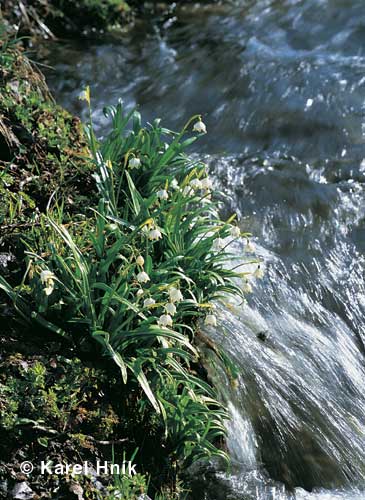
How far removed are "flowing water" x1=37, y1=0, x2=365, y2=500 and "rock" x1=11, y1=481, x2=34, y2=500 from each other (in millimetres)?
993

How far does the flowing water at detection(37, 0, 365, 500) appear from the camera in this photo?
4.12 meters

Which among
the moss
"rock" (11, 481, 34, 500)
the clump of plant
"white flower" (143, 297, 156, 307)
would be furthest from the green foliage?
the moss

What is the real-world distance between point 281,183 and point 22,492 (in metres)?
4.02

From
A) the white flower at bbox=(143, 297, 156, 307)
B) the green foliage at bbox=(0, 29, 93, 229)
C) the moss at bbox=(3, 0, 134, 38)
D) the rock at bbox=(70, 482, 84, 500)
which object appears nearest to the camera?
the rock at bbox=(70, 482, 84, 500)

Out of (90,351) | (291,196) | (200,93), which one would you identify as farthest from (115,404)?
(200,93)

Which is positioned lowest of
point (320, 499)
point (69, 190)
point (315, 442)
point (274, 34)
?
point (320, 499)

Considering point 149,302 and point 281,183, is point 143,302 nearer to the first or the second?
point 149,302

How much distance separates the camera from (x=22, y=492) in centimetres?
325

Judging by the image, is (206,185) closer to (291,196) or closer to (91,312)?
(91,312)

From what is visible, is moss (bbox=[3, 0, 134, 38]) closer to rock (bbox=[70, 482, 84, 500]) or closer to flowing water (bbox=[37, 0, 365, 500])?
flowing water (bbox=[37, 0, 365, 500])

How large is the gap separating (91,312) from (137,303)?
0.28 m

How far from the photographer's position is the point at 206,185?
444 cm

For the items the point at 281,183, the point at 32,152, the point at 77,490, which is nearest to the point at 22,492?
the point at 77,490

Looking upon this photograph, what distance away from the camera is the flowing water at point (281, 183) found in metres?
4.12
